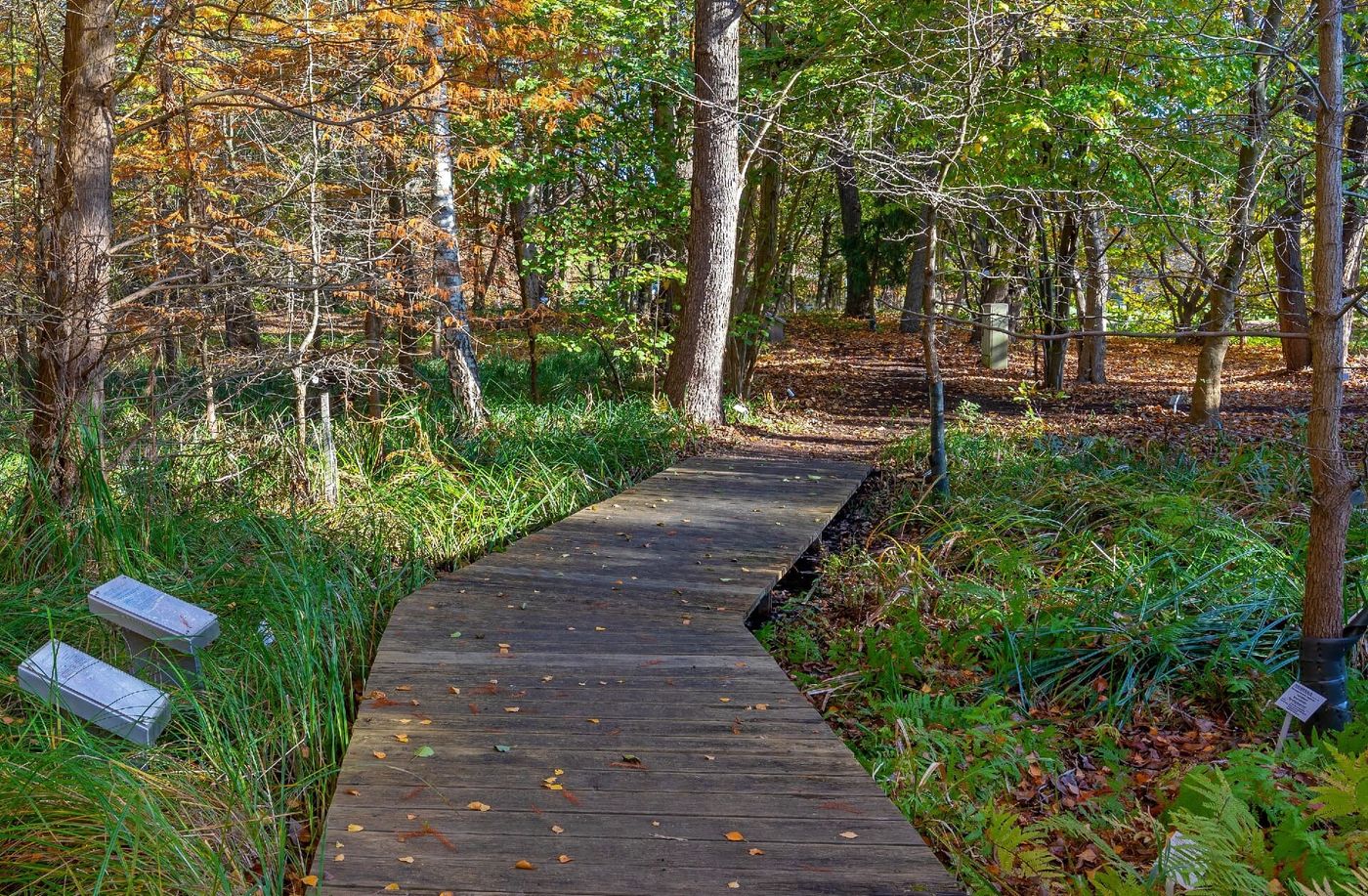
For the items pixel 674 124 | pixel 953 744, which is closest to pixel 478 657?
pixel 953 744

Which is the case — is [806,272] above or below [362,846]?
above

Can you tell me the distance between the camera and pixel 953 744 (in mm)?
4121

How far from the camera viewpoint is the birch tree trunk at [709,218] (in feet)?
32.6

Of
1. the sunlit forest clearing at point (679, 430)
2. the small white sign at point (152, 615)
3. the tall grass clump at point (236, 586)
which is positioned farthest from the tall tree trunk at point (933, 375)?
the small white sign at point (152, 615)

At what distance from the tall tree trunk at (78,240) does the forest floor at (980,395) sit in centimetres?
588

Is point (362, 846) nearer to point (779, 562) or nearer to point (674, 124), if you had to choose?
point (779, 562)

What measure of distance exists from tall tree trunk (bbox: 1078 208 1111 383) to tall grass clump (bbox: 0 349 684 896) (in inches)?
162

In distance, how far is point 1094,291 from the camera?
10.5 meters

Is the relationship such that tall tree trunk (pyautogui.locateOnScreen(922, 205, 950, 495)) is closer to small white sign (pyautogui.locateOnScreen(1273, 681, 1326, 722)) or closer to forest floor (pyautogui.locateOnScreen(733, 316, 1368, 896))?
forest floor (pyautogui.locateOnScreen(733, 316, 1368, 896))

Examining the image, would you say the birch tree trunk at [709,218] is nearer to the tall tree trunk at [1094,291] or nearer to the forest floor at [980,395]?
the forest floor at [980,395]

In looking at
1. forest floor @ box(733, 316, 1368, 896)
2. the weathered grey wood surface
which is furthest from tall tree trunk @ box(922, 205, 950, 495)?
the weathered grey wood surface

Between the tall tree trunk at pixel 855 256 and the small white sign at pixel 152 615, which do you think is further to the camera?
the tall tree trunk at pixel 855 256

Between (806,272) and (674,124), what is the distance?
72.2 ft

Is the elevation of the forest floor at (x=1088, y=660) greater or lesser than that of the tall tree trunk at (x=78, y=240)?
lesser
